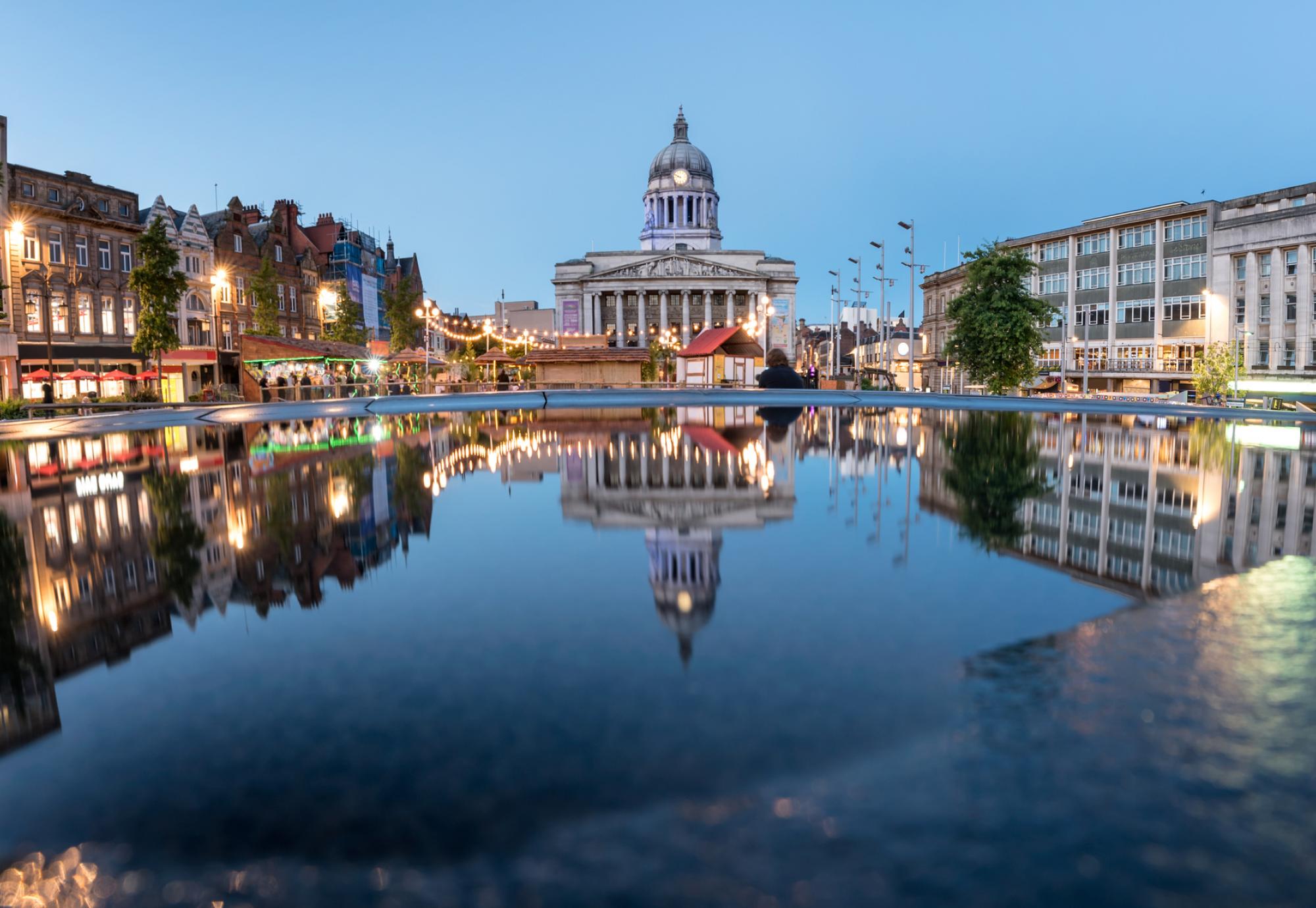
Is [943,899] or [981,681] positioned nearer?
[943,899]

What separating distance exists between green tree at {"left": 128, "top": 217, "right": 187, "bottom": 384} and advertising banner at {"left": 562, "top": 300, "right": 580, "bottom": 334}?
3380 inches

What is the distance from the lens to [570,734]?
4.51 meters

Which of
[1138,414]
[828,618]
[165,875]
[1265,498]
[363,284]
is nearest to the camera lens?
[165,875]

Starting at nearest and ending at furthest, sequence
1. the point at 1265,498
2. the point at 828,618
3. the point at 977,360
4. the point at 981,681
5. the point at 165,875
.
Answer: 1. the point at 165,875
2. the point at 981,681
3. the point at 828,618
4. the point at 1265,498
5. the point at 977,360

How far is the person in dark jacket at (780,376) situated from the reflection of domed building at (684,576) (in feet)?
136

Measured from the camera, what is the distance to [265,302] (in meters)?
62.2

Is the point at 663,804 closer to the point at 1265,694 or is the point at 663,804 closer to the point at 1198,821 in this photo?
the point at 1198,821

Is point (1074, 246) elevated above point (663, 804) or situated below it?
above

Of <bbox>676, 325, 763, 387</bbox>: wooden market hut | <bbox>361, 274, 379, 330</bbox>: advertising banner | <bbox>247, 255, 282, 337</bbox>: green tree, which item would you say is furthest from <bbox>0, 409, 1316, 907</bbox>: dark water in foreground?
<bbox>361, 274, 379, 330</bbox>: advertising banner

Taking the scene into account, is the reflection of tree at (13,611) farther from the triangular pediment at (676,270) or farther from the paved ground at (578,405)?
the triangular pediment at (676,270)

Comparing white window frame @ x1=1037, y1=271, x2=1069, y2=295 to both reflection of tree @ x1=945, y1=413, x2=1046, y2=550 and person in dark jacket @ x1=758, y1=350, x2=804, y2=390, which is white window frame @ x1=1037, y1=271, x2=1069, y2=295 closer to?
person in dark jacket @ x1=758, y1=350, x2=804, y2=390

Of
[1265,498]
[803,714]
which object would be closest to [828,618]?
[803,714]

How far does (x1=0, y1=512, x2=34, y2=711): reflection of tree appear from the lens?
18.7ft

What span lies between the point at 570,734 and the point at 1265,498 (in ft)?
39.8
